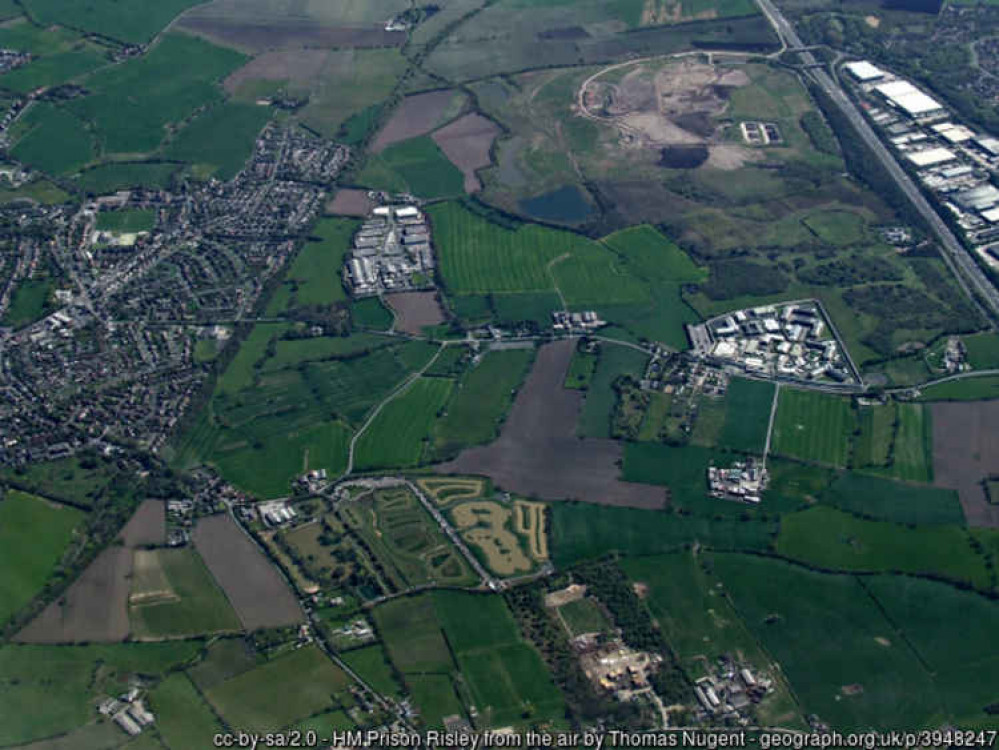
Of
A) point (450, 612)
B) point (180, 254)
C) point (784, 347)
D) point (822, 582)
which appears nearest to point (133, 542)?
point (450, 612)

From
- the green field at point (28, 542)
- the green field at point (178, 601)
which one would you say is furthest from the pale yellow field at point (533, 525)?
the green field at point (28, 542)

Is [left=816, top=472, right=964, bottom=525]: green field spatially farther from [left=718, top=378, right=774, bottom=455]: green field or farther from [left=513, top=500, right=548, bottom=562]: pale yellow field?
[left=513, top=500, right=548, bottom=562]: pale yellow field

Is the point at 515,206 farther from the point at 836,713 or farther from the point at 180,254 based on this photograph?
the point at 836,713

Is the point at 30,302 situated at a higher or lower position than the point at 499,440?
higher

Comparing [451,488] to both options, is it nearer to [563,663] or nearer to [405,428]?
[405,428]

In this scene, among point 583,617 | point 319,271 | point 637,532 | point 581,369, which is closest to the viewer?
point 583,617

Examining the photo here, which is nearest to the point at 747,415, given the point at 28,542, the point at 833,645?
the point at 833,645

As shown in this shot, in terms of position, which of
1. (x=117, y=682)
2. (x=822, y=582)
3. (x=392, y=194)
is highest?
(x=392, y=194)
